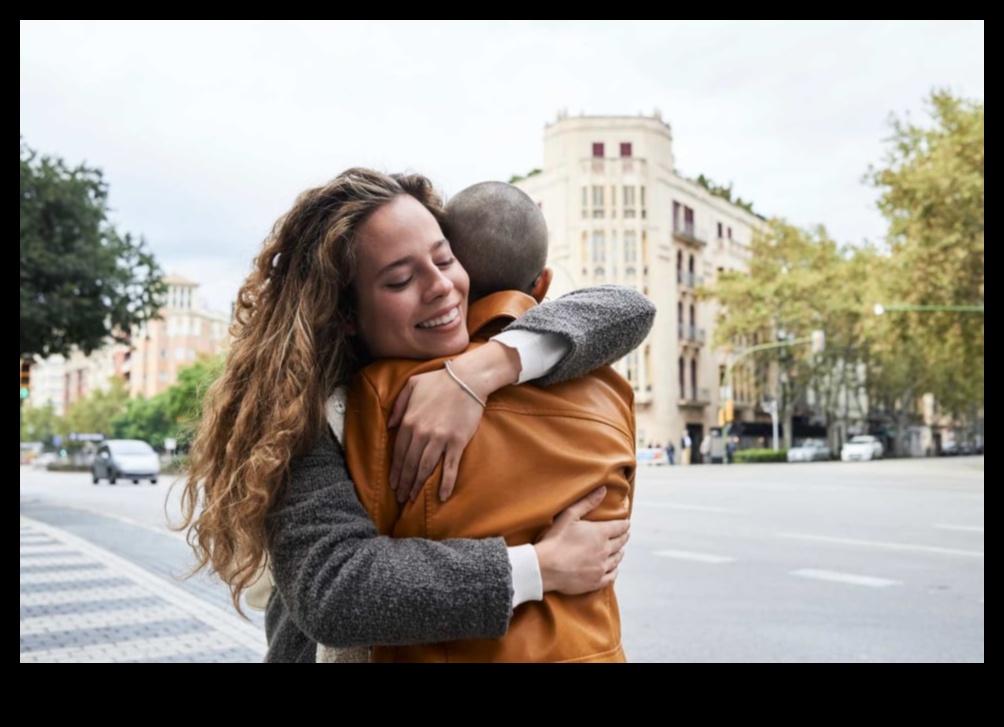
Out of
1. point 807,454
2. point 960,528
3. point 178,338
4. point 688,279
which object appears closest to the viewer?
point 960,528

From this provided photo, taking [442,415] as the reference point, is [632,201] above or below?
above

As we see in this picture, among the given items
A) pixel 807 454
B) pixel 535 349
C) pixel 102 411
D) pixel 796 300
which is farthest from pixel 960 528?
pixel 102 411

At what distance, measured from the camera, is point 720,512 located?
52.1 ft

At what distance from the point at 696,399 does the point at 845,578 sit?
173 ft

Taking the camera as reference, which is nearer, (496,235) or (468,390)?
(468,390)

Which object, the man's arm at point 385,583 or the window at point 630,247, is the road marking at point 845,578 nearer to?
the man's arm at point 385,583

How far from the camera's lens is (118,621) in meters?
7.35

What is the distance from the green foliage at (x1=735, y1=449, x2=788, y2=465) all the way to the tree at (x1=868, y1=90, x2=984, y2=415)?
17056mm

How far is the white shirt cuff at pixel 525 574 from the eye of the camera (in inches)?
55.1

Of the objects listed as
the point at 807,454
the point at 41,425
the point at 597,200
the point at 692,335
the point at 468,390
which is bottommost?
the point at 807,454

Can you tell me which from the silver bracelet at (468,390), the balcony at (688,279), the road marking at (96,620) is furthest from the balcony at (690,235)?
the silver bracelet at (468,390)

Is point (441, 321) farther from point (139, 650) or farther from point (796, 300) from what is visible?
point (796, 300)

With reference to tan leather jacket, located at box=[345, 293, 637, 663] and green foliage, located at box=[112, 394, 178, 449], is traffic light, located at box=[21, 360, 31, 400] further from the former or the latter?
green foliage, located at box=[112, 394, 178, 449]
